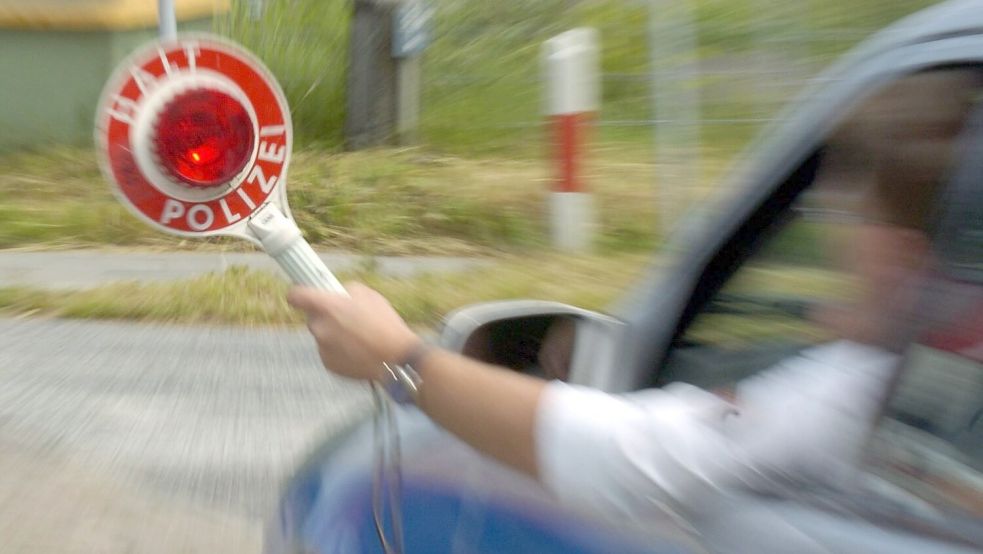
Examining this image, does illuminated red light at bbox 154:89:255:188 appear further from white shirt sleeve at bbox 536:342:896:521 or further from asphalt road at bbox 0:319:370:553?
asphalt road at bbox 0:319:370:553

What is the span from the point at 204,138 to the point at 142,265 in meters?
7.03

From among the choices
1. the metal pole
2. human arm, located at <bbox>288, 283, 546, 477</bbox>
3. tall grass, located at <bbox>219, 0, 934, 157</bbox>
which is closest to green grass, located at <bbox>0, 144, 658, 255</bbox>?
tall grass, located at <bbox>219, 0, 934, 157</bbox>

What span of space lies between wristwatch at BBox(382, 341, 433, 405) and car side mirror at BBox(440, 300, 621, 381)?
1.26ft

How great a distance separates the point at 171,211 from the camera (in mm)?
1775


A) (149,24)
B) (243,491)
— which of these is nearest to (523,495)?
(243,491)

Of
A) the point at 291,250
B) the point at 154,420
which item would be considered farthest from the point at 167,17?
the point at 291,250

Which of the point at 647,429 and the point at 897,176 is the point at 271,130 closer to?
the point at 647,429

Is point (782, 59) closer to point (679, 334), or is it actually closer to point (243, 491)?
point (243, 491)

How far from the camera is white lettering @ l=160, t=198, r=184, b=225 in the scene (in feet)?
5.81

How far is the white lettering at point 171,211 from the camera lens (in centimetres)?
177

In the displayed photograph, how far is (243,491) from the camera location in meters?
4.52

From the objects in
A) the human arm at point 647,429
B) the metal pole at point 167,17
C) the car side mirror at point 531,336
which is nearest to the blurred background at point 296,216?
the metal pole at point 167,17

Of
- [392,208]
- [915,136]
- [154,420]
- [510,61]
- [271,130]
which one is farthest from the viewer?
[510,61]

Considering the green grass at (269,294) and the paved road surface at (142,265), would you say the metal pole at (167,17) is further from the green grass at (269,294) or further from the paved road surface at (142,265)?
the green grass at (269,294)
